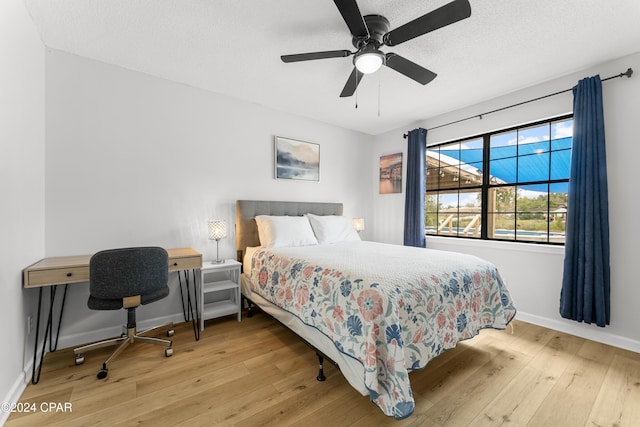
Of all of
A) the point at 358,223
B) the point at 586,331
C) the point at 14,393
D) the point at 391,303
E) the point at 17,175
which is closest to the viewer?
the point at 391,303

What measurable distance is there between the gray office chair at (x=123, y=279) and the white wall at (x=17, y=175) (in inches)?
14.9

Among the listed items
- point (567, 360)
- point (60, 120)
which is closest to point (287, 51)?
point (60, 120)

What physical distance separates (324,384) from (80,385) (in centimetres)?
163

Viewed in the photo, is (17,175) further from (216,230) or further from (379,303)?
(379,303)

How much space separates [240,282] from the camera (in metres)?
2.98

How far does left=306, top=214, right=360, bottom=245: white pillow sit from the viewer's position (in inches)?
134

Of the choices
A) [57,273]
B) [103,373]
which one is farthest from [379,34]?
[103,373]

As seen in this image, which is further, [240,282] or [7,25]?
[240,282]

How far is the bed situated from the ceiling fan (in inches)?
58.6

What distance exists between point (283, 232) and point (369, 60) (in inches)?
75.2

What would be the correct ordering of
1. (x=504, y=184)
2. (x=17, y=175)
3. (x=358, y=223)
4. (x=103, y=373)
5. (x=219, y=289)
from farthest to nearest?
(x=358, y=223) → (x=504, y=184) → (x=219, y=289) → (x=103, y=373) → (x=17, y=175)

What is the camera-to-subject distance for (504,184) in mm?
3211

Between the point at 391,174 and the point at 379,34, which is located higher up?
the point at 379,34

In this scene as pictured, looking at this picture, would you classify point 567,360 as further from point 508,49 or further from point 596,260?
point 508,49
